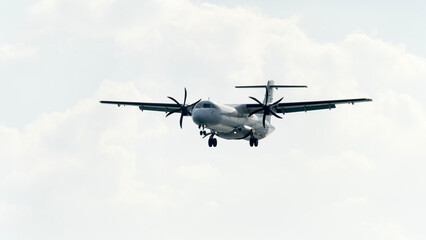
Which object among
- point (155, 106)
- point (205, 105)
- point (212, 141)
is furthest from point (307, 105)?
point (155, 106)

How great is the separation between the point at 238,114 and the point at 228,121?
199 centimetres

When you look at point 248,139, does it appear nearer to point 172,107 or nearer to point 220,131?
point 220,131

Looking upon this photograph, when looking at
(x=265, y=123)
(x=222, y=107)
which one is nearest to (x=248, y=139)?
(x=265, y=123)

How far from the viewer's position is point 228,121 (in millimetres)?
62375

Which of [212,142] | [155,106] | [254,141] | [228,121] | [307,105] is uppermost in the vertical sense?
[155,106]

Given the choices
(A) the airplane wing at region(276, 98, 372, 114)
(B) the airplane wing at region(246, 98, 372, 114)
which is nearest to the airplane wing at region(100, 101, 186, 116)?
(B) the airplane wing at region(246, 98, 372, 114)

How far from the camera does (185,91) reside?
214 ft

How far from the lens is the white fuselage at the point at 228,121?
197 ft

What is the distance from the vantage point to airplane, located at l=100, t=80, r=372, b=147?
60.4 metres

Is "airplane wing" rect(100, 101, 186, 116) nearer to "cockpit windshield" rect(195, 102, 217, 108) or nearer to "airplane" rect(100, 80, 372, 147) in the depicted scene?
"airplane" rect(100, 80, 372, 147)

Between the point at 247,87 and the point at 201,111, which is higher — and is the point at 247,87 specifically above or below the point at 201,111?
above

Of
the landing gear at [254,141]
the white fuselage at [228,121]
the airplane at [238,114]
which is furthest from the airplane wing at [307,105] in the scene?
the landing gear at [254,141]

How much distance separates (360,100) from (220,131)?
12.9 m

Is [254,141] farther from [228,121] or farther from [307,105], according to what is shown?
[307,105]
